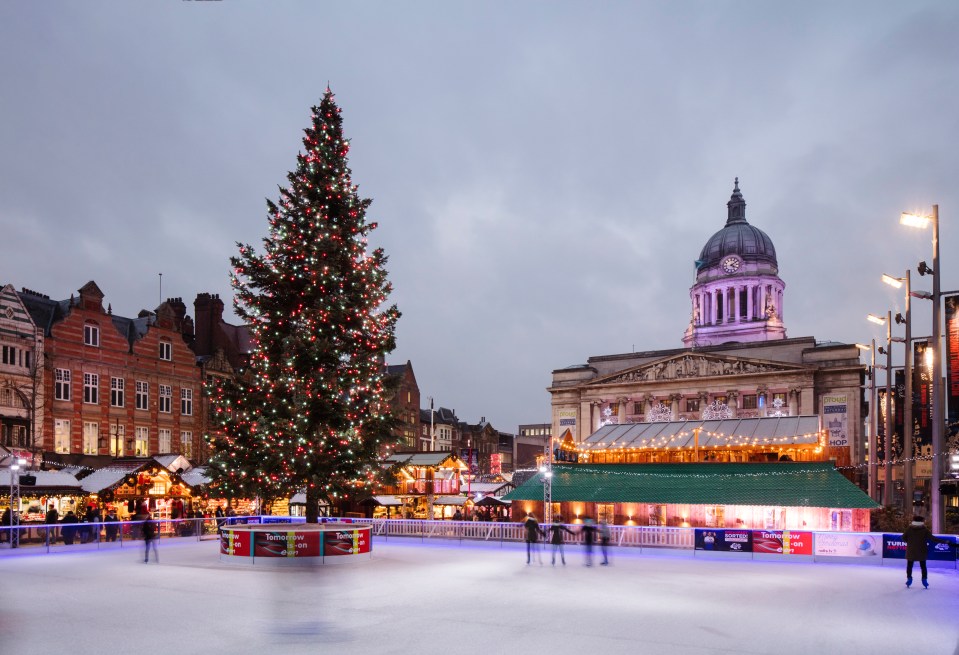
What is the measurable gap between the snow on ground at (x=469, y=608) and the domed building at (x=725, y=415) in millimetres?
9919

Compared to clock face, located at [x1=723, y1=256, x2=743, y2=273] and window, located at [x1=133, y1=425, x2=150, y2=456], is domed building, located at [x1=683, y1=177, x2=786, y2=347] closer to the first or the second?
clock face, located at [x1=723, y1=256, x2=743, y2=273]

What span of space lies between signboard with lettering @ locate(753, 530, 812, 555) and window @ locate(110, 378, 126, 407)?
125ft

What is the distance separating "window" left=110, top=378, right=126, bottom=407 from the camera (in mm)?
50344

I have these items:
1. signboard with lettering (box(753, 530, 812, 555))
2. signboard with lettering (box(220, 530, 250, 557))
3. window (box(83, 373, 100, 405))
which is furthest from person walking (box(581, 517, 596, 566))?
window (box(83, 373, 100, 405))

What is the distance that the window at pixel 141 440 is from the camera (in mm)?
51531

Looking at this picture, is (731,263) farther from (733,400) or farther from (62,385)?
(62,385)

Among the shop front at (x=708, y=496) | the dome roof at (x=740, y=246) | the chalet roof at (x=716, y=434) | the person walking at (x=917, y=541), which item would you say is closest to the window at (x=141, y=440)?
the shop front at (x=708, y=496)

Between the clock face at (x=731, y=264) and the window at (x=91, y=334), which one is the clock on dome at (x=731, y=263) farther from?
the window at (x=91, y=334)

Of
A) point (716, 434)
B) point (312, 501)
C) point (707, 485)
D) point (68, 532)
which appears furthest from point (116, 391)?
point (716, 434)

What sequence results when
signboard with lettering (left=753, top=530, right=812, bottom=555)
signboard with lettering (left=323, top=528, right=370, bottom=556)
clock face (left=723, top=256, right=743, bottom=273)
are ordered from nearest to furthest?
signboard with lettering (left=323, top=528, right=370, bottom=556) < signboard with lettering (left=753, top=530, right=812, bottom=555) < clock face (left=723, top=256, right=743, bottom=273)

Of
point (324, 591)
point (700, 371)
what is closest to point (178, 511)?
point (324, 591)

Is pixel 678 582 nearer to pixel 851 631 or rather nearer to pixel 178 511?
pixel 851 631

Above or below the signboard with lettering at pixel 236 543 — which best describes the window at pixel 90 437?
above

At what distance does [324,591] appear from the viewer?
19.6 metres
